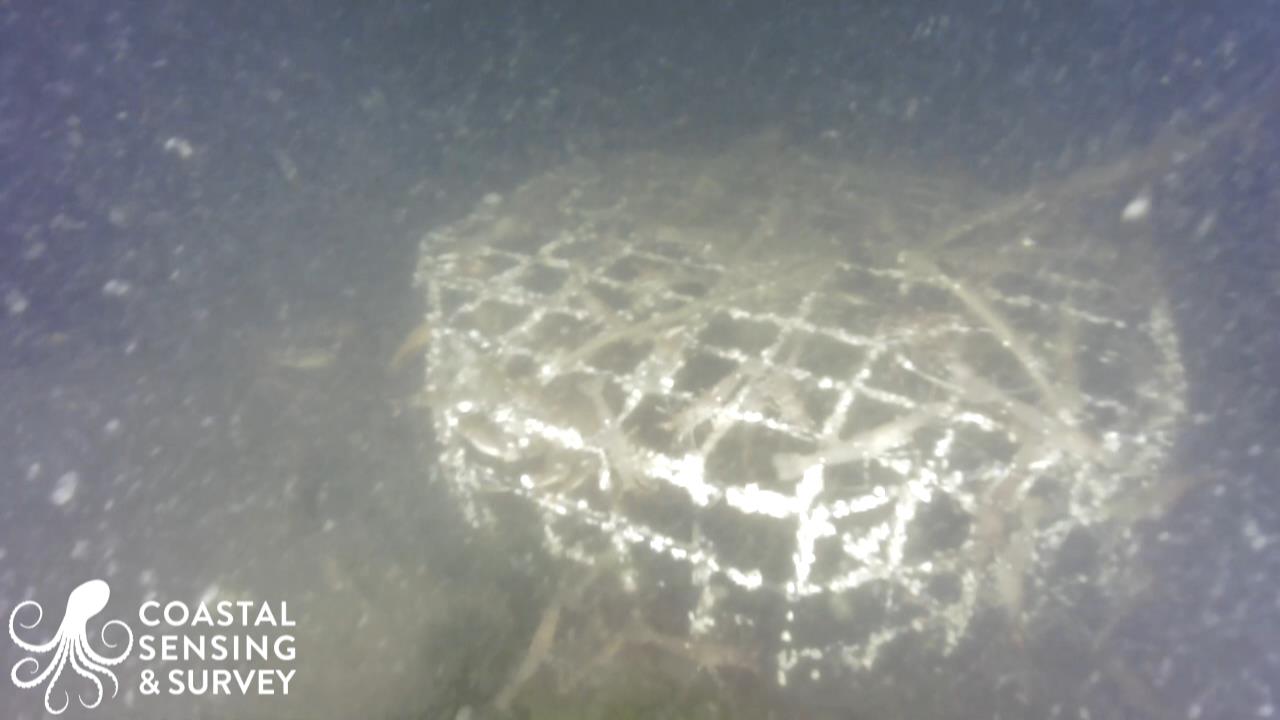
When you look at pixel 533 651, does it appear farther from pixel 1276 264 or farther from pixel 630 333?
pixel 1276 264

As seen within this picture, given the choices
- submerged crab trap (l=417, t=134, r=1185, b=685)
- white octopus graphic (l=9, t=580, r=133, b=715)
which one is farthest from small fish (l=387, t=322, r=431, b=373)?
white octopus graphic (l=9, t=580, r=133, b=715)

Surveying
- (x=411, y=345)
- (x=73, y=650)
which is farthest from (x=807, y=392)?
(x=73, y=650)

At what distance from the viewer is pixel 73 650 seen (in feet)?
0.96

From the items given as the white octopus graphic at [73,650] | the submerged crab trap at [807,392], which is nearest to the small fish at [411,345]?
the submerged crab trap at [807,392]

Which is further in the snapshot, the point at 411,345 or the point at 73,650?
the point at 411,345

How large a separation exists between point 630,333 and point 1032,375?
212 millimetres

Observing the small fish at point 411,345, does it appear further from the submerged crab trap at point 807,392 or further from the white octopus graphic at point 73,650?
the white octopus graphic at point 73,650

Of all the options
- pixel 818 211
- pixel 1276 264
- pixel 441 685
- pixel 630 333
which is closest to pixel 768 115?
pixel 818 211

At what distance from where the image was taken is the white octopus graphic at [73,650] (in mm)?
287

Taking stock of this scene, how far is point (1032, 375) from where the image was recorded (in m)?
0.42

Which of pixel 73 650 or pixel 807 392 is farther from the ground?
pixel 807 392

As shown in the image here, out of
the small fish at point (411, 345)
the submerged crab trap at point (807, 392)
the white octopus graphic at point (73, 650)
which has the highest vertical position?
the submerged crab trap at point (807, 392)

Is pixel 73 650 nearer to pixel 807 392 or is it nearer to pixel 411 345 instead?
pixel 411 345

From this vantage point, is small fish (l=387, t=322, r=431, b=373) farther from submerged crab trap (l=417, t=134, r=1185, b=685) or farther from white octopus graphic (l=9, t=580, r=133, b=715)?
white octopus graphic (l=9, t=580, r=133, b=715)
